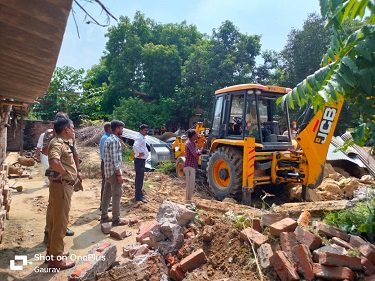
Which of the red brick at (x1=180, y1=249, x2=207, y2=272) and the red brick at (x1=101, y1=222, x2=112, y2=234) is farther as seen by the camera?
the red brick at (x1=101, y1=222, x2=112, y2=234)

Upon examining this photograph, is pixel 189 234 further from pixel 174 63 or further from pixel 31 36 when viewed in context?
pixel 174 63

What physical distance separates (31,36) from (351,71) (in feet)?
7.01

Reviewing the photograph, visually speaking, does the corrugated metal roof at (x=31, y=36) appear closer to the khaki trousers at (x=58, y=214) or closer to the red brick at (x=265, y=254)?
the khaki trousers at (x=58, y=214)

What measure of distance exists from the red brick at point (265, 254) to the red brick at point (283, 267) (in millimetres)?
71

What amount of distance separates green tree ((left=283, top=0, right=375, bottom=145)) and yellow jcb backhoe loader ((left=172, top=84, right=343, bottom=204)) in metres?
3.30

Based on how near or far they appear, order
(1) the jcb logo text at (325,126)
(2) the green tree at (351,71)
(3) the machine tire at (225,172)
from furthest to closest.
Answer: (3) the machine tire at (225,172), (1) the jcb logo text at (325,126), (2) the green tree at (351,71)

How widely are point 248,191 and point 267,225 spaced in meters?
2.59

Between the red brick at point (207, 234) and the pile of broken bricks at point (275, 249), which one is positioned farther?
the red brick at point (207, 234)

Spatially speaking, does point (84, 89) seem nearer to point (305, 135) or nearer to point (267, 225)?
point (305, 135)

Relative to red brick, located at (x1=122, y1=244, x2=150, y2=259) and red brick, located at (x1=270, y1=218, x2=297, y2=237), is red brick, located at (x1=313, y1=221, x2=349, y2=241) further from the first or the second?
red brick, located at (x1=122, y1=244, x2=150, y2=259)

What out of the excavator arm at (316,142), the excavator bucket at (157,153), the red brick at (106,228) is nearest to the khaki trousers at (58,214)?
the red brick at (106,228)

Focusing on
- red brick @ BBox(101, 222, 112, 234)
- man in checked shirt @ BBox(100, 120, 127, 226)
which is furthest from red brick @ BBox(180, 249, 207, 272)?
man in checked shirt @ BBox(100, 120, 127, 226)

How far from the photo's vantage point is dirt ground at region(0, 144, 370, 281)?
3.09 metres

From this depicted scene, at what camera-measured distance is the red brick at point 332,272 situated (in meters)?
2.46
